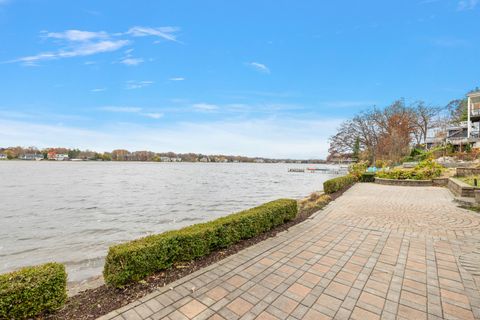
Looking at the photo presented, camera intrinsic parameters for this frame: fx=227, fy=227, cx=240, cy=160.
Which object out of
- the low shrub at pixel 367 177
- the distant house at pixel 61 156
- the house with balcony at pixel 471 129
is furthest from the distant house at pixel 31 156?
the house with balcony at pixel 471 129

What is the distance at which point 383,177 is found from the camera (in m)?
16.9

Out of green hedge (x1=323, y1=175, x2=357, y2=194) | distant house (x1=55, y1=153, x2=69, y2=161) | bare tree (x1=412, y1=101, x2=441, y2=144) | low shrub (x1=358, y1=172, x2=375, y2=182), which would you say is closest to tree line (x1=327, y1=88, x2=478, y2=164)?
bare tree (x1=412, y1=101, x2=441, y2=144)

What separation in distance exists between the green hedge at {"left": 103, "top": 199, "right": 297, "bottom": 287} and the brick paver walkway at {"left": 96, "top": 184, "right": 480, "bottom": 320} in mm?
389

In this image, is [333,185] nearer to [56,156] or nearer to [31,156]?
[56,156]

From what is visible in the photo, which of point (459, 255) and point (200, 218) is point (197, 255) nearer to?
point (459, 255)

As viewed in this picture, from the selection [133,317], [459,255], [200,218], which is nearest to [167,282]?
[133,317]

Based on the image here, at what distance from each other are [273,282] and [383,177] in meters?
17.2

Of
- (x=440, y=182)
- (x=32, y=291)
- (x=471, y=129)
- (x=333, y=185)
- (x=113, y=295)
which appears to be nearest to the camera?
(x=32, y=291)

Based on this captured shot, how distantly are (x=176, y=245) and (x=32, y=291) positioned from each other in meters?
1.67

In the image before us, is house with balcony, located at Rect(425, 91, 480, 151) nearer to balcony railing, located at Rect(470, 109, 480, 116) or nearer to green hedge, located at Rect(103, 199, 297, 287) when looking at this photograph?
balcony railing, located at Rect(470, 109, 480, 116)

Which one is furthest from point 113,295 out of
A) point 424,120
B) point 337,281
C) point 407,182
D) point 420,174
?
point 424,120

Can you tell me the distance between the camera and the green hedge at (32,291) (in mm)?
2238

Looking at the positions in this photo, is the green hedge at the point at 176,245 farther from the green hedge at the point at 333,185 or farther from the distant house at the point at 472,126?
the distant house at the point at 472,126

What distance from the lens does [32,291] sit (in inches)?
92.4
